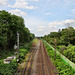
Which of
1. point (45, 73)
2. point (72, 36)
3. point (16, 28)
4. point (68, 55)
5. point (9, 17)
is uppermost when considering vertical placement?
point (9, 17)

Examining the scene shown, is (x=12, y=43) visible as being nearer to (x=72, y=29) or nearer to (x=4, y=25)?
(x=4, y=25)

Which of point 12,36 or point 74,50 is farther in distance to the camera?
point 12,36

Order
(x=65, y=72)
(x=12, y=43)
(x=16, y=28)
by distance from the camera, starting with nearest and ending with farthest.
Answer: (x=65, y=72), (x=16, y=28), (x=12, y=43)

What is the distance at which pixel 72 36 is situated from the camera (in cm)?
4416

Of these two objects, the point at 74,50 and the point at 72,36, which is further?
the point at 72,36

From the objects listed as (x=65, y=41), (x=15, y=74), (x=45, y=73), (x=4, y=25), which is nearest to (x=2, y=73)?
(x=15, y=74)

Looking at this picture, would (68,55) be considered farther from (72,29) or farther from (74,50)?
(72,29)

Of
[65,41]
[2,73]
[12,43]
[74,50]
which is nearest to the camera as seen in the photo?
[2,73]

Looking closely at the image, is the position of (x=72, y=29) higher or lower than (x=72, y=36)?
higher

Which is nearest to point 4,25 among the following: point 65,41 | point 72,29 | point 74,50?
point 74,50

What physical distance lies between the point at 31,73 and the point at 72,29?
3601 cm

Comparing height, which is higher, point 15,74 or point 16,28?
point 16,28

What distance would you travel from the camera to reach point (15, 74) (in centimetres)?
1437

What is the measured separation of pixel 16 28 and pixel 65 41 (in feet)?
76.0
